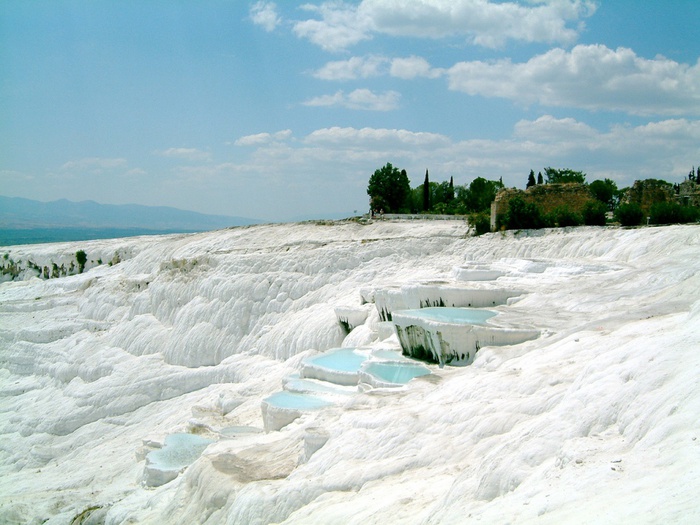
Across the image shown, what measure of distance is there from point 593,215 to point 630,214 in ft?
5.43

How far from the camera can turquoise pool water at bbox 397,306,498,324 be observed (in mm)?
14917

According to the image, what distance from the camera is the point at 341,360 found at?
52.9 ft

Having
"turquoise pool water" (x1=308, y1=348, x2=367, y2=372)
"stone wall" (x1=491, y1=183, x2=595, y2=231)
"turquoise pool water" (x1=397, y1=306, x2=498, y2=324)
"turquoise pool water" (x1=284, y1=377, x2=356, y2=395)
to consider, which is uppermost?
"stone wall" (x1=491, y1=183, x2=595, y2=231)

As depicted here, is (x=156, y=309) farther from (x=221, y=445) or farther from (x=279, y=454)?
(x=279, y=454)

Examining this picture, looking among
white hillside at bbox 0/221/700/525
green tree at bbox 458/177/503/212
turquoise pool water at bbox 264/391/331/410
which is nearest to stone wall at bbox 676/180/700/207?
white hillside at bbox 0/221/700/525

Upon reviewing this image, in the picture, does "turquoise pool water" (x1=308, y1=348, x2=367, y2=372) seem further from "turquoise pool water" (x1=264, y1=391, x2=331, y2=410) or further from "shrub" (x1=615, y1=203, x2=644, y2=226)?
"shrub" (x1=615, y1=203, x2=644, y2=226)

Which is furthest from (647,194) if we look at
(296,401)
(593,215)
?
(296,401)

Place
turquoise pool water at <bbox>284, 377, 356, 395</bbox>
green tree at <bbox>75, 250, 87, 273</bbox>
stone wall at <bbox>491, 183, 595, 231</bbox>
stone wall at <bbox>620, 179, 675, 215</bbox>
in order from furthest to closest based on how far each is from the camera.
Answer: green tree at <bbox>75, 250, 87, 273</bbox>, stone wall at <bbox>491, 183, 595, 231</bbox>, stone wall at <bbox>620, 179, 675, 215</bbox>, turquoise pool water at <bbox>284, 377, 356, 395</bbox>

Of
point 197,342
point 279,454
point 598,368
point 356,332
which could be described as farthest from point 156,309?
point 598,368

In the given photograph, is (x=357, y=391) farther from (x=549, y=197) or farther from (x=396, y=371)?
(x=549, y=197)

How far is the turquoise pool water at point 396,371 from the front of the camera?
13406 mm

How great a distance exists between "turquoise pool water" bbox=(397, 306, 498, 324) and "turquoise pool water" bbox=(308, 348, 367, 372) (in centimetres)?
170

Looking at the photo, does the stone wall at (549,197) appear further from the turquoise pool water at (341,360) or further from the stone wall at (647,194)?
the turquoise pool water at (341,360)

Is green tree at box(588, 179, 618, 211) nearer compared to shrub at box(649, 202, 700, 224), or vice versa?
shrub at box(649, 202, 700, 224)
